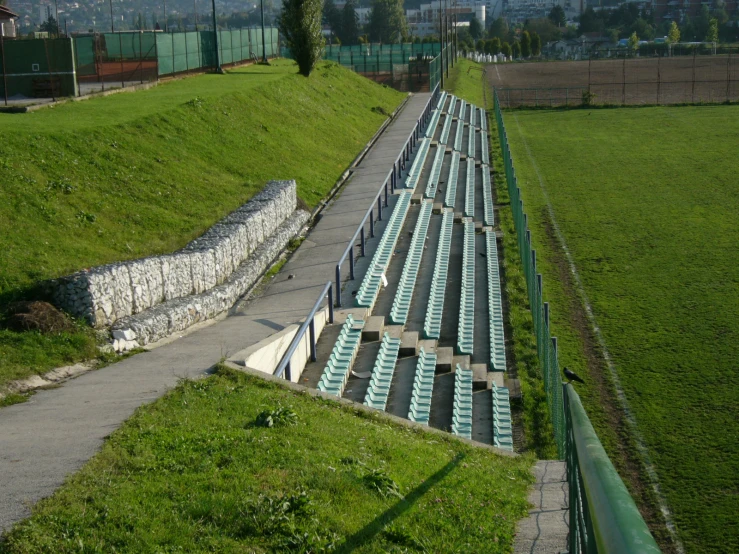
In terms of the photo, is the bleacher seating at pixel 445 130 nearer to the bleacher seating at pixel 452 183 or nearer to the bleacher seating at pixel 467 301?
the bleacher seating at pixel 452 183

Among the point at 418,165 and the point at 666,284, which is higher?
the point at 418,165

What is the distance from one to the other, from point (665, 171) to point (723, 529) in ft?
84.4

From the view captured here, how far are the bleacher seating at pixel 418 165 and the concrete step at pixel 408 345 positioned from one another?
13.2 meters

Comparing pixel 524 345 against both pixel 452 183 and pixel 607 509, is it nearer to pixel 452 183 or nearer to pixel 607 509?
pixel 607 509

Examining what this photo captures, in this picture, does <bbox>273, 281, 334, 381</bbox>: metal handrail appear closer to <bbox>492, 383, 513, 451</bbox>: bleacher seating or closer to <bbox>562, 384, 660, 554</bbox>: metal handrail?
<bbox>492, 383, 513, 451</bbox>: bleacher seating

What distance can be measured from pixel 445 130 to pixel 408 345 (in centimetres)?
2933

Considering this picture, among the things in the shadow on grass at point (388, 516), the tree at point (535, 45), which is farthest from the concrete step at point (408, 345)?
the tree at point (535, 45)

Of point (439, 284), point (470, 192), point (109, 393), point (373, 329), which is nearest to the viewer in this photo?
point (109, 393)

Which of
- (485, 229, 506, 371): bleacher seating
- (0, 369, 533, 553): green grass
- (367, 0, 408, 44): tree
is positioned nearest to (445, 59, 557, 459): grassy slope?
(485, 229, 506, 371): bleacher seating

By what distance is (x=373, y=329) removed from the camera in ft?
49.6

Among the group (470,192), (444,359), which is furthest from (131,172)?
(470,192)

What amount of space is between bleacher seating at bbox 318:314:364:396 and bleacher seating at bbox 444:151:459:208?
12.3 metres

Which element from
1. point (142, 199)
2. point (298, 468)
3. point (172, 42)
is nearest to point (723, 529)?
point (298, 468)

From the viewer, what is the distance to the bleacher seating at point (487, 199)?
2500cm
